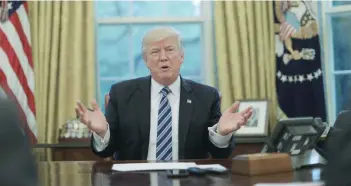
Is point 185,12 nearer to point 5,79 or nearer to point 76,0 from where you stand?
point 76,0

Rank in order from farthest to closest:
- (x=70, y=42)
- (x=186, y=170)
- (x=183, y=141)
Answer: (x=70, y=42) < (x=183, y=141) < (x=186, y=170)

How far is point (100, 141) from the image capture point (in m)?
2.25

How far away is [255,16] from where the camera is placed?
3.86 m

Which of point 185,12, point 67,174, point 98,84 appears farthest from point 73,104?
point 67,174

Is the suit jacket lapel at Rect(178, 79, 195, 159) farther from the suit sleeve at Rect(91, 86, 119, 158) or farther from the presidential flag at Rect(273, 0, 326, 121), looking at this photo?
the presidential flag at Rect(273, 0, 326, 121)

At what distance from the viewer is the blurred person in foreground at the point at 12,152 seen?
1.07 feet

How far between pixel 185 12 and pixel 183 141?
6.43 ft

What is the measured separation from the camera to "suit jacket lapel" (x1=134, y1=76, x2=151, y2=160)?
7.79ft

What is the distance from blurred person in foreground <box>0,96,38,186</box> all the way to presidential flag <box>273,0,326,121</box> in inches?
141

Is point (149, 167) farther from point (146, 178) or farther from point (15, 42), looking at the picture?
point (15, 42)

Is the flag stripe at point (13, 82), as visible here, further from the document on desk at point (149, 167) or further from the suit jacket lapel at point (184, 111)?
the document on desk at point (149, 167)

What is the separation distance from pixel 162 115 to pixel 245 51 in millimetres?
1569

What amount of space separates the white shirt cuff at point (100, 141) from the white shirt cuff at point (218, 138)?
17.9 inches

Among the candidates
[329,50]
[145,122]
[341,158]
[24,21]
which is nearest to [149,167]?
[145,122]
